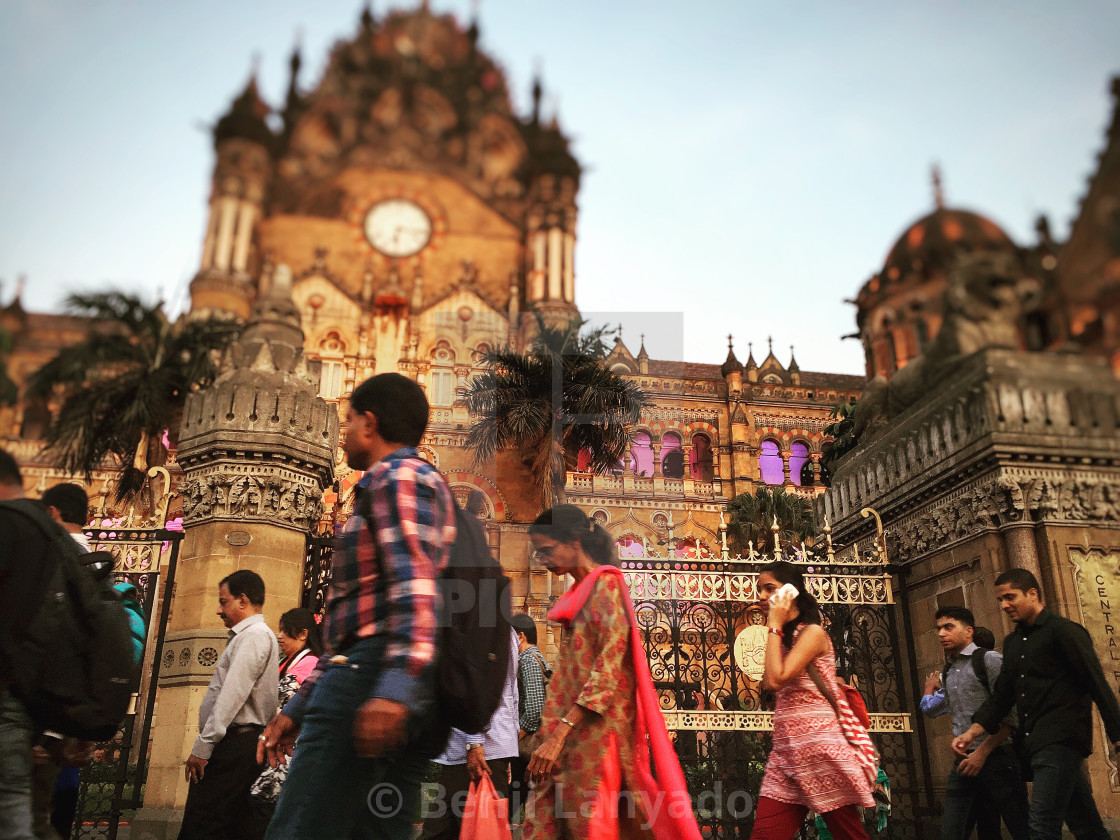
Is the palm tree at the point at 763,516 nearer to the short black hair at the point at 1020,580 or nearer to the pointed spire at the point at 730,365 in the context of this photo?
the pointed spire at the point at 730,365

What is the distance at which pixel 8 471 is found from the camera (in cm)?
318

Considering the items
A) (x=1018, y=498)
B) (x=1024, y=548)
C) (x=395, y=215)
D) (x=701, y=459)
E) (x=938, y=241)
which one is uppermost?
(x=395, y=215)

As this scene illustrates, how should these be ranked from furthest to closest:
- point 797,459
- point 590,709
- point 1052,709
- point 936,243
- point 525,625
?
point 797,459
point 936,243
point 525,625
point 1052,709
point 590,709

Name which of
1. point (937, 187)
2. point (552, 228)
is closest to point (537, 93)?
point (552, 228)

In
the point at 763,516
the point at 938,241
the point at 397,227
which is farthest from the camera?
the point at 397,227

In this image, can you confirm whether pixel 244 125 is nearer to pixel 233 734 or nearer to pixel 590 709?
pixel 233 734

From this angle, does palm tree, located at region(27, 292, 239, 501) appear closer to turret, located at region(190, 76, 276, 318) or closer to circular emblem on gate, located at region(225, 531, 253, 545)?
circular emblem on gate, located at region(225, 531, 253, 545)

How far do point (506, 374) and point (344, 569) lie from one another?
15546 millimetres

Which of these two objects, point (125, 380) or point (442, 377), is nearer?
point (125, 380)

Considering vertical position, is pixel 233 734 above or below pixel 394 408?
below

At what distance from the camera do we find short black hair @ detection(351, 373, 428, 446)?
9.27 feet

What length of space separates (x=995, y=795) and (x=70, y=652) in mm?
4343

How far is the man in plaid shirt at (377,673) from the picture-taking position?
234 centimetres

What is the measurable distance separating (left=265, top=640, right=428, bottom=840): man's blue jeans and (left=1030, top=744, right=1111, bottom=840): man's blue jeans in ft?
10.0
